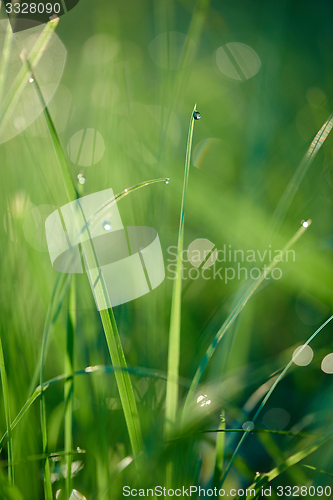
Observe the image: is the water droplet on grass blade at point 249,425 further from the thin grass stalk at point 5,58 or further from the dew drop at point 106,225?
the thin grass stalk at point 5,58

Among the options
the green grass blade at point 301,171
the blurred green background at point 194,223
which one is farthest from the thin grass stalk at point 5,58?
the green grass blade at point 301,171

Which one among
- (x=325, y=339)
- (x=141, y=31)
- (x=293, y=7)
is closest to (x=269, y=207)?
(x=325, y=339)

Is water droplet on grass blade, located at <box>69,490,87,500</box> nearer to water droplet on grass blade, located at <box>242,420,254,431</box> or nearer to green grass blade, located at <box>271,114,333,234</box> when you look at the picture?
water droplet on grass blade, located at <box>242,420,254,431</box>

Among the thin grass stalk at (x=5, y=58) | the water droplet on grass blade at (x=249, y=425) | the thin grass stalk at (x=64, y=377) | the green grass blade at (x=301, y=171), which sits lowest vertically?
the water droplet on grass blade at (x=249, y=425)

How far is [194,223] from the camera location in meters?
0.66

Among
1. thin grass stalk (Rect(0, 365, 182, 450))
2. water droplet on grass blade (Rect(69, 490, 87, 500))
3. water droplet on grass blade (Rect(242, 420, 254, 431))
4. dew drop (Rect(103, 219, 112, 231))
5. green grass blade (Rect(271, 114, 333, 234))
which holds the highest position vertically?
green grass blade (Rect(271, 114, 333, 234))

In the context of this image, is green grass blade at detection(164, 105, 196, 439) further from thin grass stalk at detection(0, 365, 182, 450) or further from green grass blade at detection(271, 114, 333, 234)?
green grass blade at detection(271, 114, 333, 234)

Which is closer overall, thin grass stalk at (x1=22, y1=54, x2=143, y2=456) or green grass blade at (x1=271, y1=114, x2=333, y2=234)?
thin grass stalk at (x1=22, y1=54, x2=143, y2=456)

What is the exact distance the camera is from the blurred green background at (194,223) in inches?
15.0

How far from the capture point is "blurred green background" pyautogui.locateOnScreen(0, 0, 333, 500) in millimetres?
381

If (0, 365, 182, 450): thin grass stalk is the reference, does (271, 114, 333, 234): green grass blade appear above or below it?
above

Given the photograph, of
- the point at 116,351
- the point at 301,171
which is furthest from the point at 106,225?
the point at 301,171

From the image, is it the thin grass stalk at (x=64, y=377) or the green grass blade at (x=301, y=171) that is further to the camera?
the green grass blade at (x=301, y=171)

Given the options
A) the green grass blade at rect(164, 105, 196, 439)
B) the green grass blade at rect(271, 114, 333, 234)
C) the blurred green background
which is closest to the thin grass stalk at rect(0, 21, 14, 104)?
the blurred green background
